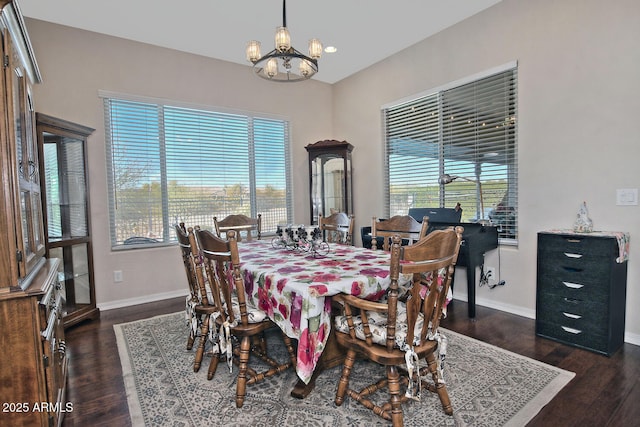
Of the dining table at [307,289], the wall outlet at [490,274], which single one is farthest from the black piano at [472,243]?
the dining table at [307,289]

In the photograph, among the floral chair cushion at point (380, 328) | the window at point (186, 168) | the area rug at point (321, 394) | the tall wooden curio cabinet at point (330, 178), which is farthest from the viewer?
the tall wooden curio cabinet at point (330, 178)

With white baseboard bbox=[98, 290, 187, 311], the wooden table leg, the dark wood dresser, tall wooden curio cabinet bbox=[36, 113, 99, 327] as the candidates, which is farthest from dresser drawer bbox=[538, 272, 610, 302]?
tall wooden curio cabinet bbox=[36, 113, 99, 327]

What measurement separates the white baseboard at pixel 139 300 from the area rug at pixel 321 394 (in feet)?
4.35

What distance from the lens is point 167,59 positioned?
13.0 feet

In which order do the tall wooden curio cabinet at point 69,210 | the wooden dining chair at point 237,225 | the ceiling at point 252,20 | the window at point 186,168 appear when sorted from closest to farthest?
the tall wooden curio cabinet at point 69,210
the ceiling at point 252,20
the wooden dining chair at point 237,225
the window at point 186,168

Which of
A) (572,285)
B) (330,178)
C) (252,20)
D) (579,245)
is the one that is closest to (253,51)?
(252,20)

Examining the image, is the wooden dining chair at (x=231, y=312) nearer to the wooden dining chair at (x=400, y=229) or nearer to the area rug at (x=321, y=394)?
the area rug at (x=321, y=394)

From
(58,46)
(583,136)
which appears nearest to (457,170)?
(583,136)

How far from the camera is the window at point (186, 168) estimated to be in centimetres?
377

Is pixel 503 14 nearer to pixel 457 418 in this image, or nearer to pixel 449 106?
pixel 449 106

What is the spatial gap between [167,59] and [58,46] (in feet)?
3.31

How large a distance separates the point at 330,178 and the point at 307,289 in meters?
3.27

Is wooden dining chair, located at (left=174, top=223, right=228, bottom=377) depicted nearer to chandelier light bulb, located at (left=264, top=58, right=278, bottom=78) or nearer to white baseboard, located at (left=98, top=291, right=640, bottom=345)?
chandelier light bulb, located at (left=264, top=58, right=278, bottom=78)

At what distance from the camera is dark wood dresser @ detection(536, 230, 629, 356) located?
2354 millimetres
